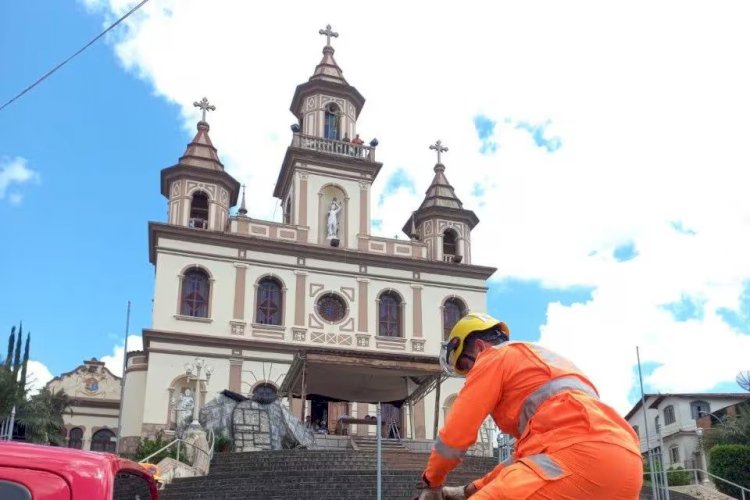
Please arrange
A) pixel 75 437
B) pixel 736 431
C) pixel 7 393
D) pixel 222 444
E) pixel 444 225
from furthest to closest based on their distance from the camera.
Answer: pixel 444 225 → pixel 75 437 → pixel 736 431 → pixel 7 393 → pixel 222 444

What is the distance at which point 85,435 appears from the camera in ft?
114

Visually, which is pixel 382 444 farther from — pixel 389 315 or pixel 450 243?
pixel 450 243

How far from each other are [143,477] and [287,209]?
31.8m

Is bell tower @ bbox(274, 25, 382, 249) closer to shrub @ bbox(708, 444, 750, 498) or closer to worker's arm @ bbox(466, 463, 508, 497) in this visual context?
shrub @ bbox(708, 444, 750, 498)

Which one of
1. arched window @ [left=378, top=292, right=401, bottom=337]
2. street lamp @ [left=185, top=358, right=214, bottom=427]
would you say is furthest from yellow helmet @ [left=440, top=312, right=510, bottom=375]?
arched window @ [left=378, top=292, right=401, bottom=337]

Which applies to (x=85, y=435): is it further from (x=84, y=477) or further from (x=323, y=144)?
(x=84, y=477)

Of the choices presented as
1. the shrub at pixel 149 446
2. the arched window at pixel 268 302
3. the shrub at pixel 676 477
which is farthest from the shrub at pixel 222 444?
the shrub at pixel 676 477

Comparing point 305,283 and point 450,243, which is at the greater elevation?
point 450,243

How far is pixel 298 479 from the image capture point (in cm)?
1535

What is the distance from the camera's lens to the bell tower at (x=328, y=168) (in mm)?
33406

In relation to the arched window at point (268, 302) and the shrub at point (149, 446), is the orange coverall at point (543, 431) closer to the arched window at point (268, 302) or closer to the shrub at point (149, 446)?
the shrub at point (149, 446)

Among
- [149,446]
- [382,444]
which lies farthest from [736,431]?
[149,446]

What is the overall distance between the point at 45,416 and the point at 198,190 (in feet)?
33.0

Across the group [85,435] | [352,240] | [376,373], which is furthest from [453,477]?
[85,435]
